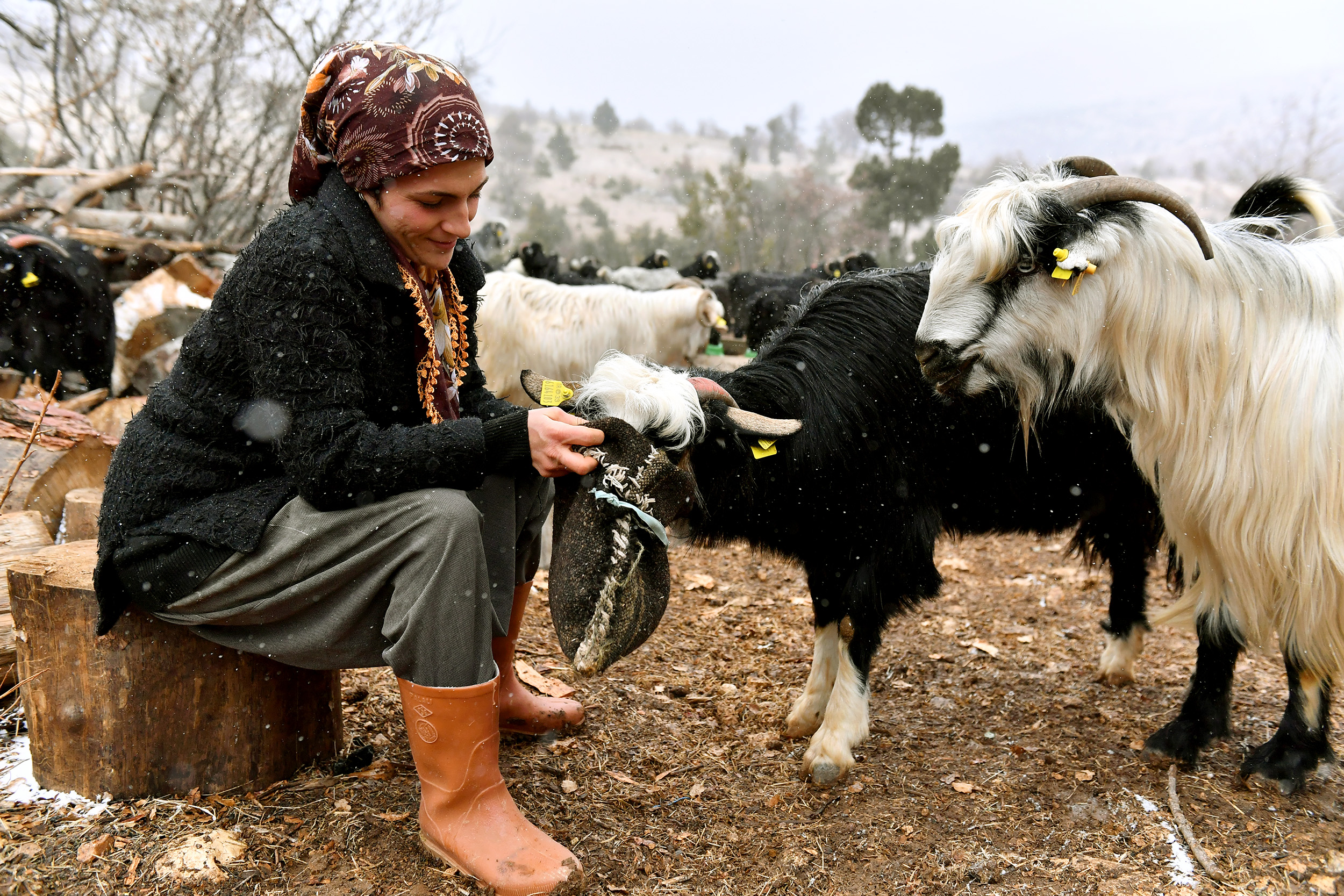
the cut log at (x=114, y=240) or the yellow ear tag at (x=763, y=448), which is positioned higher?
the cut log at (x=114, y=240)

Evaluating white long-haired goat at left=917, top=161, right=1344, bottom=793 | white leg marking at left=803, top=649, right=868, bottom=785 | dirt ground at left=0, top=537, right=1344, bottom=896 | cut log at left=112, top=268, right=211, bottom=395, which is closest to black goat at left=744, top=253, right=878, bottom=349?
cut log at left=112, top=268, right=211, bottom=395

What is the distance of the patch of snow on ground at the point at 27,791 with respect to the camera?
234 centimetres

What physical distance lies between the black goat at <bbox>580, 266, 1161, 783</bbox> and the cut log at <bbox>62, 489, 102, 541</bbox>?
224 centimetres

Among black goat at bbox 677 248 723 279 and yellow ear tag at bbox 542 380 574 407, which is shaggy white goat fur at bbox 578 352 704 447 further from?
black goat at bbox 677 248 723 279

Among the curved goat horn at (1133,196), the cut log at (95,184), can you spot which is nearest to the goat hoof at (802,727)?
the curved goat horn at (1133,196)

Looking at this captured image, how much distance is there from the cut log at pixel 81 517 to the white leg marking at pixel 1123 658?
13.1 ft

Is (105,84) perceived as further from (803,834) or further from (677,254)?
(677,254)

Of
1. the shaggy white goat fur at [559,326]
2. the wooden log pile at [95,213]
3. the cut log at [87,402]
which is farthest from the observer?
the wooden log pile at [95,213]

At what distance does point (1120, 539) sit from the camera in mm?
3668

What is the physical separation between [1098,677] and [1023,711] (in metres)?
0.57

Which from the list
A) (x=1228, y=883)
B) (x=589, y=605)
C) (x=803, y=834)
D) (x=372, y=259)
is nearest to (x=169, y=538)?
(x=372, y=259)

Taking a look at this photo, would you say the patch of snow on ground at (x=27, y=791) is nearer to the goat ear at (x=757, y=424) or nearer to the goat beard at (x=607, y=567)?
the goat beard at (x=607, y=567)

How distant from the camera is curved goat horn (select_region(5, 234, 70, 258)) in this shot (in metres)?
6.32

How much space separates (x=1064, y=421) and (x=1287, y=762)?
4.09 feet
